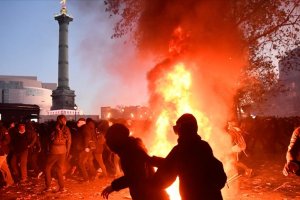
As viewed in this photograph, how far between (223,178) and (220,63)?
7093mm

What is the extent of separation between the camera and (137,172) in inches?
141

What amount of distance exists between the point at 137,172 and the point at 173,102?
212 inches

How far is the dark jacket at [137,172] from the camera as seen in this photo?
3.51 metres

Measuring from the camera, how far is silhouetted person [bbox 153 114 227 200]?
337 centimetres

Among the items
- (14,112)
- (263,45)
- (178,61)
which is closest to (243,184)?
(178,61)

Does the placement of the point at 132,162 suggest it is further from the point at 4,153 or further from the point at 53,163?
the point at 4,153

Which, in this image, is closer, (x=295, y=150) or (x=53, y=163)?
(x=295, y=150)

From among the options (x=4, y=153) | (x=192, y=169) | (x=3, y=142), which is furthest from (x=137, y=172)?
(x=3, y=142)

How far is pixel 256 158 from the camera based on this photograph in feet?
51.4

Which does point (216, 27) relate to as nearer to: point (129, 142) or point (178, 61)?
point (178, 61)

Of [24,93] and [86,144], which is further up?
[24,93]

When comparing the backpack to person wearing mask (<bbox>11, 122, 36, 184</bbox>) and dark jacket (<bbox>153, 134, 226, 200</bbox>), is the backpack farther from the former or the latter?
dark jacket (<bbox>153, 134, 226, 200</bbox>)

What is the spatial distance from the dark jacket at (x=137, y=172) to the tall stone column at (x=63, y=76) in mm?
58839

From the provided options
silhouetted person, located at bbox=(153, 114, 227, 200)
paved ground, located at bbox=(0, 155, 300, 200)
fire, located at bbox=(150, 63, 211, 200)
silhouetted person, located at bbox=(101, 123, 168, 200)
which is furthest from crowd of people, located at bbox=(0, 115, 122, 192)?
silhouetted person, located at bbox=(153, 114, 227, 200)
